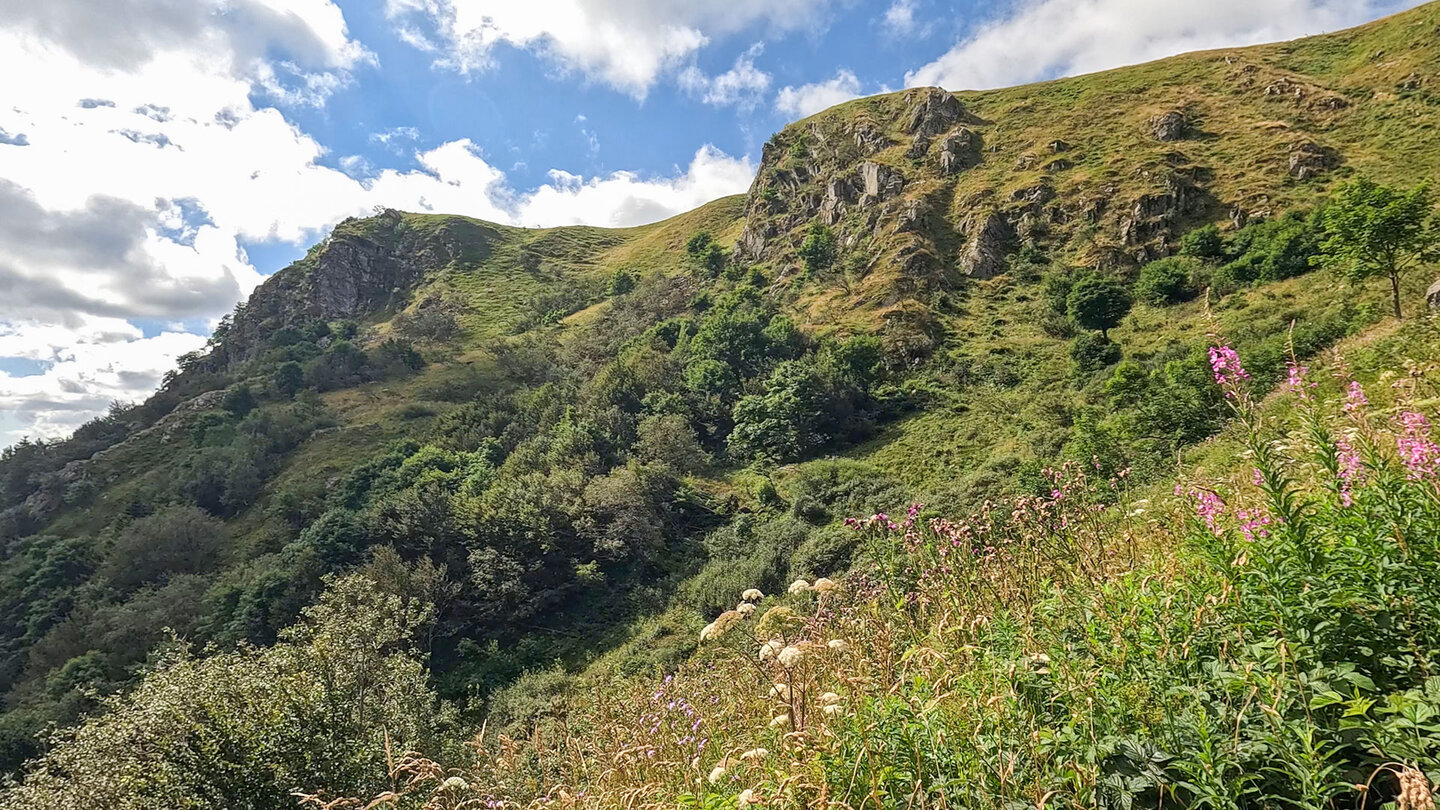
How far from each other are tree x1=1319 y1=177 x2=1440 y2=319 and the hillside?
1763 mm

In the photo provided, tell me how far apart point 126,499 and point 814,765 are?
6713 cm

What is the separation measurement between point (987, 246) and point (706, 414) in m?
30.9

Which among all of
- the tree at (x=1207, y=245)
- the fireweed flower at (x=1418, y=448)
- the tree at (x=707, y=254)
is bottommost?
the fireweed flower at (x=1418, y=448)

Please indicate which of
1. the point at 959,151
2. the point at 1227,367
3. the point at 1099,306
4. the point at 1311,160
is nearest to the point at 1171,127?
the point at 1311,160

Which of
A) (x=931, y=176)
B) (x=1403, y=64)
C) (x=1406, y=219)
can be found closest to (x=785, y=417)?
(x=1406, y=219)

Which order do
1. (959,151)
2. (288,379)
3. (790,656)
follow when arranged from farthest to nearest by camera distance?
(959,151), (288,379), (790,656)

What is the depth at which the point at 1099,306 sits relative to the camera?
131 feet

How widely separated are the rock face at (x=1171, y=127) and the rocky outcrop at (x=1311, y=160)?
11423 mm

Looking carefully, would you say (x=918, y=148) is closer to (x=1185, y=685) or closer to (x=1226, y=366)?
(x=1226, y=366)

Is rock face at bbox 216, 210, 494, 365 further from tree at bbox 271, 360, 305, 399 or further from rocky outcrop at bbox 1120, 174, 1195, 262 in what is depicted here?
rocky outcrop at bbox 1120, 174, 1195, 262

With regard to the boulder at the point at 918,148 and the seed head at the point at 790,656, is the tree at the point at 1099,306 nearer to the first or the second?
the boulder at the point at 918,148

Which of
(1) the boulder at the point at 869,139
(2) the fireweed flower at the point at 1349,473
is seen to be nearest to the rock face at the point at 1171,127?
(1) the boulder at the point at 869,139

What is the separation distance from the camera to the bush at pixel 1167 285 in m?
39.8

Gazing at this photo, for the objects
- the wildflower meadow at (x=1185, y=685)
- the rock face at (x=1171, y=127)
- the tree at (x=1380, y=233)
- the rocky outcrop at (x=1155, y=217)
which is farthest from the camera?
the rock face at (x=1171, y=127)
